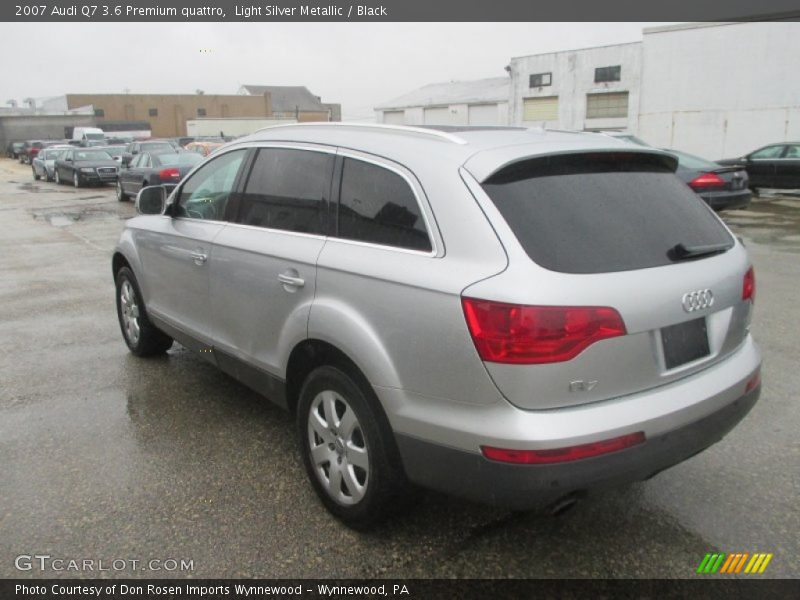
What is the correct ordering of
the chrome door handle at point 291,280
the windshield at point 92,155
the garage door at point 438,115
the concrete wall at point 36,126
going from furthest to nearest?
the concrete wall at point 36,126
the garage door at point 438,115
the windshield at point 92,155
the chrome door handle at point 291,280

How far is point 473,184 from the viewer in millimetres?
2578

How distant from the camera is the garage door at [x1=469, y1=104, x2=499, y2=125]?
39.5 metres

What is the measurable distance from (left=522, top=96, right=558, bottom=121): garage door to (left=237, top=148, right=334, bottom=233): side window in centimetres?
3292

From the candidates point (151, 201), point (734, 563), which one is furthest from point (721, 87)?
point (734, 563)

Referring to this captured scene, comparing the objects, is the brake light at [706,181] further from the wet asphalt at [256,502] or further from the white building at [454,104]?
the white building at [454,104]

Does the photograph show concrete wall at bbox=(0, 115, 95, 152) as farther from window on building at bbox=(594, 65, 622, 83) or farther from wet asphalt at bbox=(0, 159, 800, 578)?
wet asphalt at bbox=(0, 159, 800, 578)

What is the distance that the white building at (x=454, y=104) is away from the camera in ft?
130

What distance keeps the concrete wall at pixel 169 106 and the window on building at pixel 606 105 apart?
212ft

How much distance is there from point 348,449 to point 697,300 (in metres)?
1.58

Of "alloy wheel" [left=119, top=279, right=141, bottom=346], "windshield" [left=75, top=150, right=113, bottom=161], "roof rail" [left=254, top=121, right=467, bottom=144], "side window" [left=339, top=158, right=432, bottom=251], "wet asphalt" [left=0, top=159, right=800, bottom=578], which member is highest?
"roof rail" [left=254, top=121, right=467, bottom=144]

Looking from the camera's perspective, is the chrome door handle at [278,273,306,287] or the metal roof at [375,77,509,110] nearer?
the chrome door handle at [278,273,306,287]

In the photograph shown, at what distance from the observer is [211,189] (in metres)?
4.28

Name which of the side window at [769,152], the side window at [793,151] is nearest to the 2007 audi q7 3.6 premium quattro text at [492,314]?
the side window at [793,151]

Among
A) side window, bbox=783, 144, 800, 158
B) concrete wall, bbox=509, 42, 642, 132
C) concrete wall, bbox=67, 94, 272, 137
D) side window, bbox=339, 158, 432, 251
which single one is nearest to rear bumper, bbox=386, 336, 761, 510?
side window, bbox=339, 158, 432, 251
